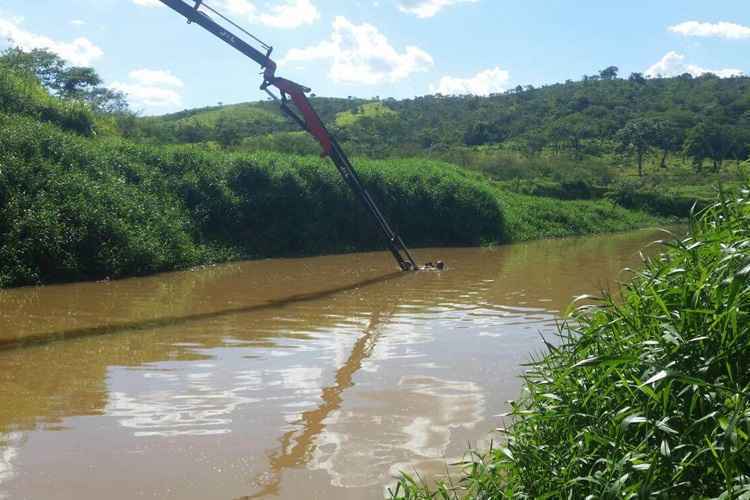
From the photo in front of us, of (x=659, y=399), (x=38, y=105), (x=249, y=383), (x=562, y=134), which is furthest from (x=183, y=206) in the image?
(x=562, y=134)

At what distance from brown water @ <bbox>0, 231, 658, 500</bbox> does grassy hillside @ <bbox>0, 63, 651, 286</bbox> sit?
1.15m

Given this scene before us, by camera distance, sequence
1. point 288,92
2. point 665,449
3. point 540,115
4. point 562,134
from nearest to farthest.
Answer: point 665,449, point 288,92, point 562,134, point 540,115

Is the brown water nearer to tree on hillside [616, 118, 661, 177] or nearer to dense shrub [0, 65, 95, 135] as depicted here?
dense shrub [0, 65, 95, 135]

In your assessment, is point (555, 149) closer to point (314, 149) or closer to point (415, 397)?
point (314, 149)

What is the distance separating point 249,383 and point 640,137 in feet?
172

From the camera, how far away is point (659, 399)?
319 centimetres

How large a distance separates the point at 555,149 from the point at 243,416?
53449 mm

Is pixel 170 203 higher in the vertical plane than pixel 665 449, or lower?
higher

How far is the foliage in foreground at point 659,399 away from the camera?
3037 millimetres

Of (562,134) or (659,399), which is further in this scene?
(562,134)

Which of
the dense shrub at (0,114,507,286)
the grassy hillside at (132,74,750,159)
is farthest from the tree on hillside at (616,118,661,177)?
the dense shrub at (0,114,507,286)

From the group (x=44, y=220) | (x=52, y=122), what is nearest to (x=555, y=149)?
(x=52, y=122)

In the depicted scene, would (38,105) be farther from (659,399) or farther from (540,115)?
(540,115)

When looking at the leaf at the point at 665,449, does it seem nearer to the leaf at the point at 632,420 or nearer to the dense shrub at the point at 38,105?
the leaf at the point at 632,420
